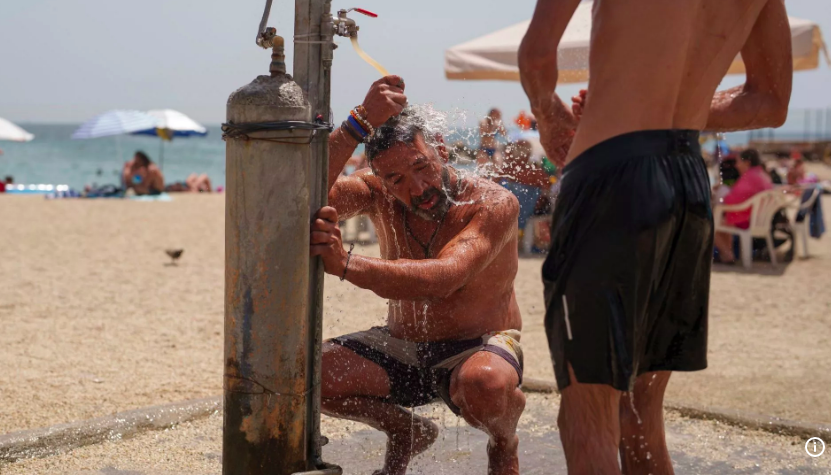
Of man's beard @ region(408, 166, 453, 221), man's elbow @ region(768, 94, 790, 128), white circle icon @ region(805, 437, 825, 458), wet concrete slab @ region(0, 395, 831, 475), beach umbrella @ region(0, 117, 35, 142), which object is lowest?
wet concrete slab @ region(0, 395, 831, 475)

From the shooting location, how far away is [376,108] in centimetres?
300

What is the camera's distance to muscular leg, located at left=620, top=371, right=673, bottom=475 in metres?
2.78

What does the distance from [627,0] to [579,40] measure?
20.9 feet

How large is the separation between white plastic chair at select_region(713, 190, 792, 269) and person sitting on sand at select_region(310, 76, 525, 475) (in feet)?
25.1

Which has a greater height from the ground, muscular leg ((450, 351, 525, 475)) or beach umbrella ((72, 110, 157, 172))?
beach umbrella ((72, 110, 157, 172))

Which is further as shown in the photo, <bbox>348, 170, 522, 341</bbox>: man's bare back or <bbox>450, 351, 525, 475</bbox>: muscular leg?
<bbox>348, 170, 522, 341</bbox>: man's bare back

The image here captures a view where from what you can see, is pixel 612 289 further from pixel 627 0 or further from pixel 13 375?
pixel 13 375

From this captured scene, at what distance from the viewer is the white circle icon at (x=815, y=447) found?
13.2 ft

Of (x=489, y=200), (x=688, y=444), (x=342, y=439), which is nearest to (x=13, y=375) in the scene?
(x=342, y=439)

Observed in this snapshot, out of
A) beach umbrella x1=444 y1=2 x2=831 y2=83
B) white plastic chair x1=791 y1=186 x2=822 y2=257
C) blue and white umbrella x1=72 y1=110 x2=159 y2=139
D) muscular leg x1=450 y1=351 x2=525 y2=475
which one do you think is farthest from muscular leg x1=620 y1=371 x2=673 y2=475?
blue and white umbrella x1=72 y1=110 x2=159 y2=139

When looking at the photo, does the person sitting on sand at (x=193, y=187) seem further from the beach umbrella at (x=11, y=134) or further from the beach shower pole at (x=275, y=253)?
the beach shower pole at (x=275, y=253)

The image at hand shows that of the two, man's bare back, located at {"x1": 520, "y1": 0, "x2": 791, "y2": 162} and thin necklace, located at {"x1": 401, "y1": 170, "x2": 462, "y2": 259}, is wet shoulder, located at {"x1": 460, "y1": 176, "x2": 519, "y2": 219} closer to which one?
thin necklace, located at {"x1": 401, "y1": 170, "x2": 462, "y2": 259}

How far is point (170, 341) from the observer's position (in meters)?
6.29

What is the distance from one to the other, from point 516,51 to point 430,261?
7.75m
